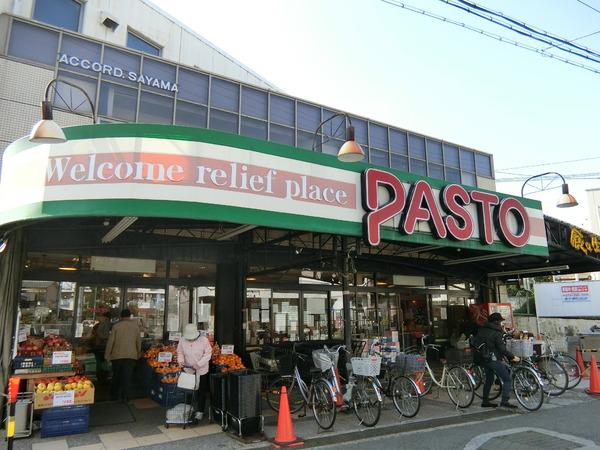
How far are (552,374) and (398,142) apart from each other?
11901 mm

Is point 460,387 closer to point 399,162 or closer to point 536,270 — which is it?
point 536,270

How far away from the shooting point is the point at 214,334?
12.9m

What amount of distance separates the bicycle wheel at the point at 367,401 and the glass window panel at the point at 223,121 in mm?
10474

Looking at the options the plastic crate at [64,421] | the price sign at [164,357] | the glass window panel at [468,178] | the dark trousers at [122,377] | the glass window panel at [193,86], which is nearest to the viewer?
the plastic crate at [64,421]

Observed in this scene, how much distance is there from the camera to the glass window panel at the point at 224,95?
15877 mm

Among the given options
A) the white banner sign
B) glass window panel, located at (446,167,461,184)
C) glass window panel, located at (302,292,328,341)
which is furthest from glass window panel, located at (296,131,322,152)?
the white banner sign

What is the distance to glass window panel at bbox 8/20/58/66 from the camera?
12.1 meters

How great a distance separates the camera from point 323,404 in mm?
7746

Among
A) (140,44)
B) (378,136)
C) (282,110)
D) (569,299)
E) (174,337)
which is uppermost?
(140,44)

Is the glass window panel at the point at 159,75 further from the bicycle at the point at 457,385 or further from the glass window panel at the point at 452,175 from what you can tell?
the glass window panel at the point at 452,175

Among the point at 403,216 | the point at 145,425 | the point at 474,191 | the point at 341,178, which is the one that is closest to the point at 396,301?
the point at 474,191

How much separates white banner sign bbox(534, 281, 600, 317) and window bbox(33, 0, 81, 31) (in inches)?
1053

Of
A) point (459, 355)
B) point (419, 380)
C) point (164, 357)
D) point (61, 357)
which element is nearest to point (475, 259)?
point (459, 355)

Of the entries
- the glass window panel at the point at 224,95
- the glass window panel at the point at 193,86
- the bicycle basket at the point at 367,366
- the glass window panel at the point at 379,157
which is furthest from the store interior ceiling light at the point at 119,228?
the glass window panel at the point at 379,157
